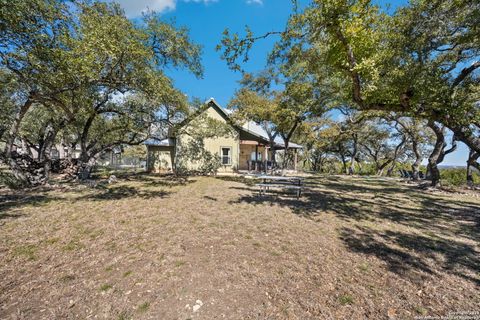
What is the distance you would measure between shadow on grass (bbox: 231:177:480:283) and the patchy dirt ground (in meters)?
0.04

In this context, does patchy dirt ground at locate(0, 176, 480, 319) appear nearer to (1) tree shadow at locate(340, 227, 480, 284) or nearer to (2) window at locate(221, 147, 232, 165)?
(1) tree shadow at locate(340, 227, 480, 284)

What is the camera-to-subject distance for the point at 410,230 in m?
5.40

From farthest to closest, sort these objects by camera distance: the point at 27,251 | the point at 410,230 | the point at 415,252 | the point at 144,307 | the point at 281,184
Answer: the point at 281,184 → the point at 410,230 → the point at 415,252 → the point at 27,251 → the point at 144,307

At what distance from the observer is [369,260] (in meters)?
3.77

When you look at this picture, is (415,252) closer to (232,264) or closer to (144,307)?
(232,264)

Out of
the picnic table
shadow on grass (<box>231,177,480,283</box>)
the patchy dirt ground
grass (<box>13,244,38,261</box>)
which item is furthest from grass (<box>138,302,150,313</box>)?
the picnic table

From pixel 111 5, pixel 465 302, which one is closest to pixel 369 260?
pixel 465 302

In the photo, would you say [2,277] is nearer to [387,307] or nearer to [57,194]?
[387,307]

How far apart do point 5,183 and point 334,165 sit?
42.8 m

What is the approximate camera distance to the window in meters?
18.5

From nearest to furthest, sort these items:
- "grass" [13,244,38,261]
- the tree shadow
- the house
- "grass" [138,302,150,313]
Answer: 1. "grass" [138,302,150,313]
2. the tree shadow
3. "grass" [13,244,38,261]
4. the house

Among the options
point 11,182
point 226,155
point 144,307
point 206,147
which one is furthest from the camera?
point 226,155

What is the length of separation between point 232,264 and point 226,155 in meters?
15.2

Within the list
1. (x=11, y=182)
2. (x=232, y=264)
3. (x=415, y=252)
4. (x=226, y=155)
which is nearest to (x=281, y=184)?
(x=415, y=252)
